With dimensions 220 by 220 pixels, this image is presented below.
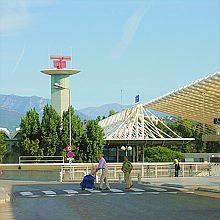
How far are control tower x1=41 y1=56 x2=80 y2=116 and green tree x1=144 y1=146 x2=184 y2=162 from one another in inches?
1089

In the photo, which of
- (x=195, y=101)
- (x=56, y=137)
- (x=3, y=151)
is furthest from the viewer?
(x=3, y=151)

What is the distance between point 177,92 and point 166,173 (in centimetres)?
1036

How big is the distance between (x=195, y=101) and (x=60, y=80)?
167 ft

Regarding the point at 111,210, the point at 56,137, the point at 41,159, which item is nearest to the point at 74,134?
the point at 56,137

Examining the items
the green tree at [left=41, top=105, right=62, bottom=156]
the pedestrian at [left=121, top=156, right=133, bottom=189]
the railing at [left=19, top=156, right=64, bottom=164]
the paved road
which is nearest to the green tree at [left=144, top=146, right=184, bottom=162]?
the green tree at [left=41, top=105, right=62, bottom=156]

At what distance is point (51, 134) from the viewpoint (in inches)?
2783

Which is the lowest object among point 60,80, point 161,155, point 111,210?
point 111,210

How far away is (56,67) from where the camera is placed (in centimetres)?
11050

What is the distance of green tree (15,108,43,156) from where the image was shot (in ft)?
227

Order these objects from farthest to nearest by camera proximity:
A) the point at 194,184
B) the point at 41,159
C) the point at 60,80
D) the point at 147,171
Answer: the point at 60,80 < the point at 41,159 < the point at 147,171 < the point at 194,184

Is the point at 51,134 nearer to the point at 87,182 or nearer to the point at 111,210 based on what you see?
the point at 87,182

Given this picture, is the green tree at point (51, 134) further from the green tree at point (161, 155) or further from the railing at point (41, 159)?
the green tree at point (161, 155)

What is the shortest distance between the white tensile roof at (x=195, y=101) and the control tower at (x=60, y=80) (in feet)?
126

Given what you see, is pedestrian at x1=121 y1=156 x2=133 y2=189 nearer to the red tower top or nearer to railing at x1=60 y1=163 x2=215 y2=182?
railing at x1=60 y1=163 x2=215 y2=182
